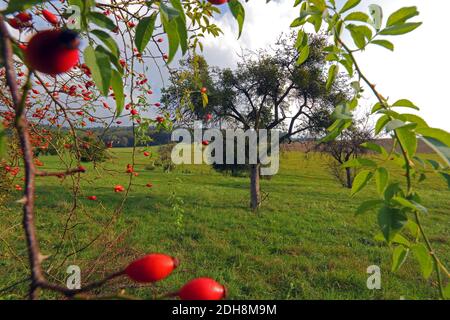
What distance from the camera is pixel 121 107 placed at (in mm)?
687

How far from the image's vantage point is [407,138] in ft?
2.09

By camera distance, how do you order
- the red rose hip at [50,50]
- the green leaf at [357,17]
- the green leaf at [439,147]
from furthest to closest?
the green leaf at [357,17] → the green leaf at [439,147] → the red rose hip at [50,50]

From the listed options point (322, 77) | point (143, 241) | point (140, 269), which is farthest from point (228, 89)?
point (140, 269)

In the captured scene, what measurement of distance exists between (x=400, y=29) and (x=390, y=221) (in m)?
0.45

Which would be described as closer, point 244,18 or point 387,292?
point 244,18

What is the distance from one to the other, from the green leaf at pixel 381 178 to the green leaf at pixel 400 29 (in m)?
0.33

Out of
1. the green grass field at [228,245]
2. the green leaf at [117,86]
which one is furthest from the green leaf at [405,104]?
the green grass field at [228,245]

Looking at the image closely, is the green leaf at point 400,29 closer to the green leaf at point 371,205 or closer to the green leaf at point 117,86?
the green leaf at point 371,205

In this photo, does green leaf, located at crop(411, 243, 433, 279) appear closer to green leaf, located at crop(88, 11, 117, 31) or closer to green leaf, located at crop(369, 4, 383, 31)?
green leaf, located at crop(369, 4, 383, 31)

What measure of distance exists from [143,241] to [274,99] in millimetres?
5501

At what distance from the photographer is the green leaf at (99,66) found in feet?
1.94

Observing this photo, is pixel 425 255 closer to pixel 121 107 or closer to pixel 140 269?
pixel 140 269

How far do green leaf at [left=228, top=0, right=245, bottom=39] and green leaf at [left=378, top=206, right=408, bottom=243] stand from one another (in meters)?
0.63
